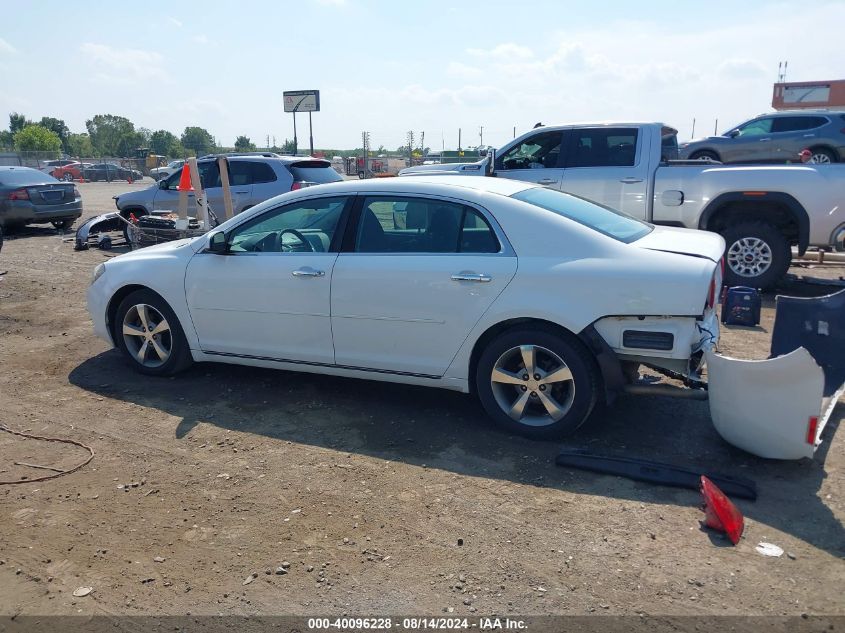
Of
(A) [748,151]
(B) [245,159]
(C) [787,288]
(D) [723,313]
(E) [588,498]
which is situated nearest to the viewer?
(E) [588,498]

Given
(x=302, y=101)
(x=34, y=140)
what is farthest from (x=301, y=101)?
(x=34, y=140)

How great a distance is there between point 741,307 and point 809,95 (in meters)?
46.4

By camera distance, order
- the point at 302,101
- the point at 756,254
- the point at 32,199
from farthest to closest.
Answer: the point at 302,101 < the point at 32,199 < the point at 756,254

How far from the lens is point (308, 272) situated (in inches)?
192

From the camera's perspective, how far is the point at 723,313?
23.5ft

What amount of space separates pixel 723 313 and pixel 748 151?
12.0 m

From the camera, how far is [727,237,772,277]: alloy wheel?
8.23 metres

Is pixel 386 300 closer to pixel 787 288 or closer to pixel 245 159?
pixel 787 288

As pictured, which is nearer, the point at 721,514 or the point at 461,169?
the point at 721,514

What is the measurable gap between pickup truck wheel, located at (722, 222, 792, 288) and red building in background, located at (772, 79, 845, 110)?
4326 cm

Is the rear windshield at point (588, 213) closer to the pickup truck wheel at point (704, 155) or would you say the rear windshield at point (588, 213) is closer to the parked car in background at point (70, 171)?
the pickup truck wheel at point (704, 155)

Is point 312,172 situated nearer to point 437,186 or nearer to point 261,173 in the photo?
point 261,173

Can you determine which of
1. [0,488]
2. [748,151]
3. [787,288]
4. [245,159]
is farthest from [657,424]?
[748,151]

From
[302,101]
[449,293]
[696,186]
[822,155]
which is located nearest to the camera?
[449,293]
